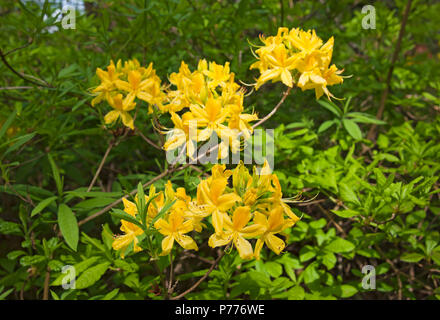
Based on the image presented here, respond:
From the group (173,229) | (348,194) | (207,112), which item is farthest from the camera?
(348,194)

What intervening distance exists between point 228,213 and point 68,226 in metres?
0.70

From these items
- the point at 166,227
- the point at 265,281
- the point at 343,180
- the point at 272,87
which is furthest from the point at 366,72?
the point at 166,227

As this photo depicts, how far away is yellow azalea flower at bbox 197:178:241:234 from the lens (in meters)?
1.06

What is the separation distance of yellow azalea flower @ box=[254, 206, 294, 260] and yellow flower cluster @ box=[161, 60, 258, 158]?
1.03ft

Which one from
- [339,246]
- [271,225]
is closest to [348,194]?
[339,246]

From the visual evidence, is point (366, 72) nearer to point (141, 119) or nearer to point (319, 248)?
point (319, 248)

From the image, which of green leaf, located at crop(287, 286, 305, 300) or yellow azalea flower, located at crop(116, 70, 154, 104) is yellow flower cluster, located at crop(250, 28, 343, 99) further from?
green leaf, located at crop(287, 286, 305, 300)

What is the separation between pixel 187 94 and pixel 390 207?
1.02m

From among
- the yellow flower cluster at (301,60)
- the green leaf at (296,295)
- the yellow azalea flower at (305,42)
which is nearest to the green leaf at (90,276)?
the green leaf at (296,295)

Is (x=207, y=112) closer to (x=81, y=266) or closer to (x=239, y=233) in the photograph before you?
(x=239, y=233)

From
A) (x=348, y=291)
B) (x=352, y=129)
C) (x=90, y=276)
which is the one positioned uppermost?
(x=352, y=129)

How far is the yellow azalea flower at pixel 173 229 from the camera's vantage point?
3.74ft

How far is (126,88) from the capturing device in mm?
1567

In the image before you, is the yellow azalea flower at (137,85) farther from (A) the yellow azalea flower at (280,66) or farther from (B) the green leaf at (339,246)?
(B) the green leaf at (339,246)
